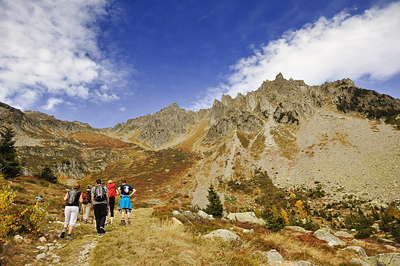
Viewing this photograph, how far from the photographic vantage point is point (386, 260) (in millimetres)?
8547

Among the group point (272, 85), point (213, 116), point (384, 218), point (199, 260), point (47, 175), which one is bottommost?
point (384, 218)

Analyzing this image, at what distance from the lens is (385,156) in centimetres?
4669

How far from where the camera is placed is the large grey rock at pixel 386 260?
823cm

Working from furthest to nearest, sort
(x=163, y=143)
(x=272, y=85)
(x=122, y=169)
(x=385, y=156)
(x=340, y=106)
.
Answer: (x=163, y=143), (x=272, y=85), (x=340, y=106), (x=122, y=169), (x=385, y=156)

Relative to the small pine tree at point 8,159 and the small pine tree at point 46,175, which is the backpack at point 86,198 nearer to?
the small pine tree at point 8,159

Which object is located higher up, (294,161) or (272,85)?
(272,85)

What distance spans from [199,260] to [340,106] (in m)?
116

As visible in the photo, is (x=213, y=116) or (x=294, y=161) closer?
(x=294, y=161)

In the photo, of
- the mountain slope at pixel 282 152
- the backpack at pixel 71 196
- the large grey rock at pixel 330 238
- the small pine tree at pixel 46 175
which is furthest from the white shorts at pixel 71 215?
the mountain slope at pixel 282 152

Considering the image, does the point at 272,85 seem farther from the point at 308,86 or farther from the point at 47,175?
the point at 47,175

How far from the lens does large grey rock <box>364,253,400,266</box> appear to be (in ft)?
27.0

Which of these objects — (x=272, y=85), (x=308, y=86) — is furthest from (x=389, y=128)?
(x=272, y=85)

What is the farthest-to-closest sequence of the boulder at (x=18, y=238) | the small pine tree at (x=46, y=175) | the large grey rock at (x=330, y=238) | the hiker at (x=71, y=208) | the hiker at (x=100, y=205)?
the small pine tree at (x=46, y=175)
the large grey rock at (x=330, y=238)
the hiker at (x=100, y=205)
the hiker at (x=71, y=208)
the boulder at (x=18, y=238)

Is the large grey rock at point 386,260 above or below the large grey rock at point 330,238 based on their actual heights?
above
